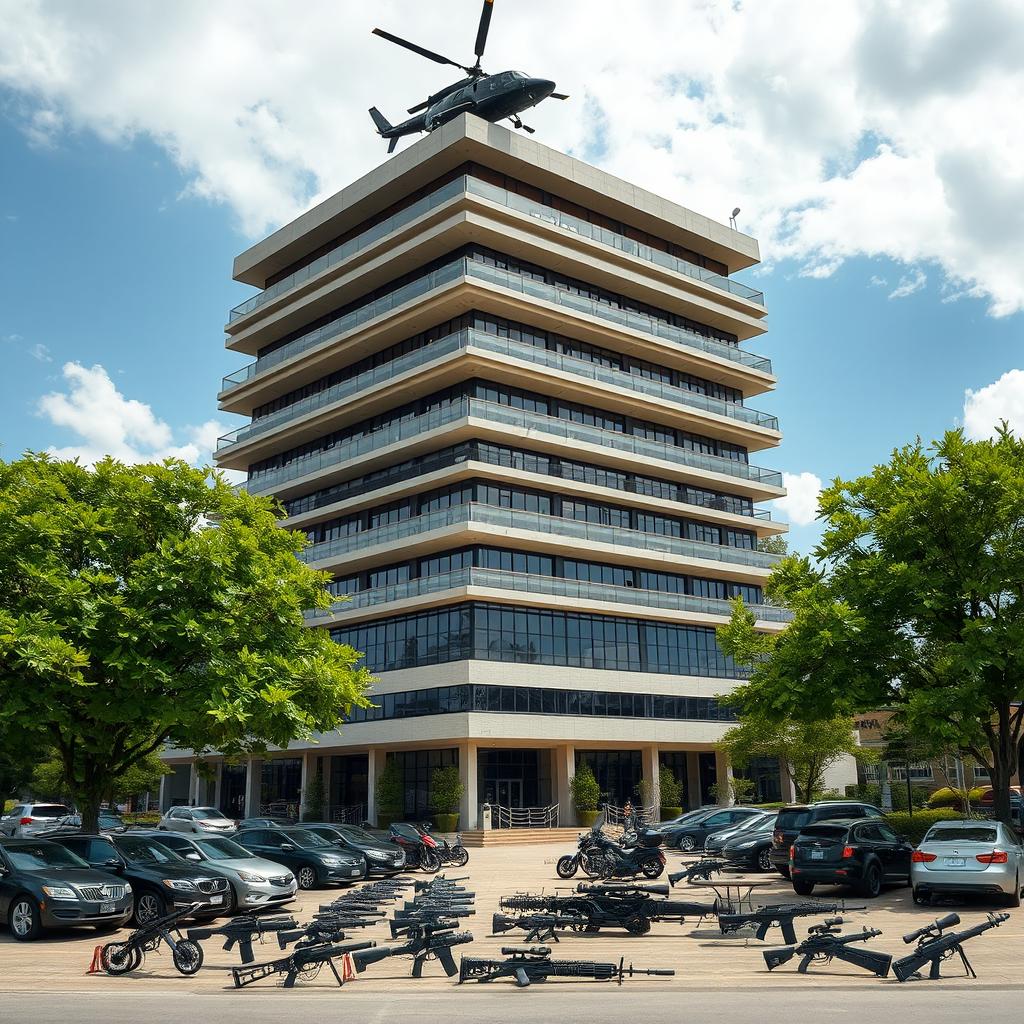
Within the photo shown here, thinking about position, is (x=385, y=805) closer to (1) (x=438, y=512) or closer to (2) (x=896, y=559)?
(1) (x=438, y=512)

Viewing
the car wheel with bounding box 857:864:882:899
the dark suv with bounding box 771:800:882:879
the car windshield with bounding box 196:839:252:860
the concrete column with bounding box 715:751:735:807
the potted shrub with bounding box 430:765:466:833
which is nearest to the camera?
the car windshield with bounding box 196:839:252:860

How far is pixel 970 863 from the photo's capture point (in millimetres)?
17906

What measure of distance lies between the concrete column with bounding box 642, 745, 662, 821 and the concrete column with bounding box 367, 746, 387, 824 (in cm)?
1342

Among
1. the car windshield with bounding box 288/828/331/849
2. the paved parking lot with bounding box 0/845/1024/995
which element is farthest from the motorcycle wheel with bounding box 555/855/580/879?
the paved parking lot with bounding box 0/845/1024/995

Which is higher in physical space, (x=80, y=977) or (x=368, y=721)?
(x=368, y=721)

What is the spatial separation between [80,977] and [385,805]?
35.0 metres

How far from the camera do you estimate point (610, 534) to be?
50.6 m

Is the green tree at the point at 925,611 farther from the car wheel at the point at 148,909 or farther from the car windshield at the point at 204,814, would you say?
the car windshield at the point at 204,814

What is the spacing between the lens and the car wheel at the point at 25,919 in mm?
16562

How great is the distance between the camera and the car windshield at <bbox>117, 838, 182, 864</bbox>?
62.4ft

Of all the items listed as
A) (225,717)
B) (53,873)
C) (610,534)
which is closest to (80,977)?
(53,873)

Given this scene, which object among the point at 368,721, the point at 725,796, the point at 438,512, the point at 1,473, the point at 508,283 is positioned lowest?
the point at 725,796

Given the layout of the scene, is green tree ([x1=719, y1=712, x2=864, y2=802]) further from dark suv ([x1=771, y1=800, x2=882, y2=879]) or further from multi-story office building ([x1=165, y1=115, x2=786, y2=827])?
dark suv ([x1=771, y1=800, x2=882, y2=879])

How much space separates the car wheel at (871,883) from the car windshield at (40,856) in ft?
49.2
